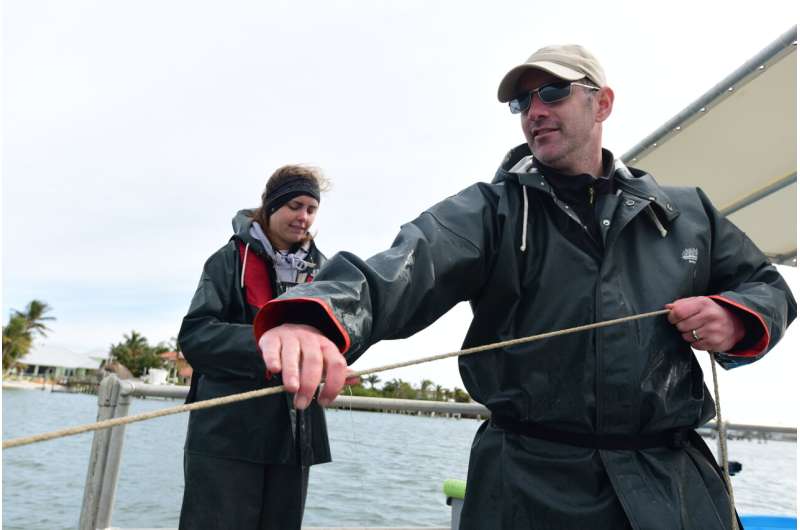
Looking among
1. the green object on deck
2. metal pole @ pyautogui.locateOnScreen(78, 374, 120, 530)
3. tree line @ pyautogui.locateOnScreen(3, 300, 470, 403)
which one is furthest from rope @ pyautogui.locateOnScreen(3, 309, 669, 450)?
tree line @ pyautogui.locateOnScreen(3, 300, 470, 403)

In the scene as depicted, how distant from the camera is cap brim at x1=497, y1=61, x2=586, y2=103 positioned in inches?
73.4

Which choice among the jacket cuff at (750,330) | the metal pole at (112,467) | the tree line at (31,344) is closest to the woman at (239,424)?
the metal pole at (112,467)

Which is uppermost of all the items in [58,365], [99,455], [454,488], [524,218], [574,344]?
[58,365]

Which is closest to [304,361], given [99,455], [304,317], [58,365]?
[304,317]

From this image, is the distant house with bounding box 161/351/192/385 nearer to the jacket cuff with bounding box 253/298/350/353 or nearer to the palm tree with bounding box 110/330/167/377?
the jacket cuff with bounding box 253/298/350/353

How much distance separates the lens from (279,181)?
9.99 ft

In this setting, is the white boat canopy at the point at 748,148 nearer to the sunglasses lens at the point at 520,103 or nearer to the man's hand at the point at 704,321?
the sunglasses lens at the point at 520,103

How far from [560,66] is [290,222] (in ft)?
4.96

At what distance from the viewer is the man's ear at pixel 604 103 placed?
202 centimetres

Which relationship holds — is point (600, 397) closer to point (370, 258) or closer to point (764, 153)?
point (370, 258)

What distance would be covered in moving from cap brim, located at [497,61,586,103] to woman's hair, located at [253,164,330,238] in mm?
1274

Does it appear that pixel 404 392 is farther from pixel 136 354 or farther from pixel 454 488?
pixel 136 354

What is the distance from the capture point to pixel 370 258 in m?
1.36

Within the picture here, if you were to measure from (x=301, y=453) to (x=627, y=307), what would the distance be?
1.48 m
